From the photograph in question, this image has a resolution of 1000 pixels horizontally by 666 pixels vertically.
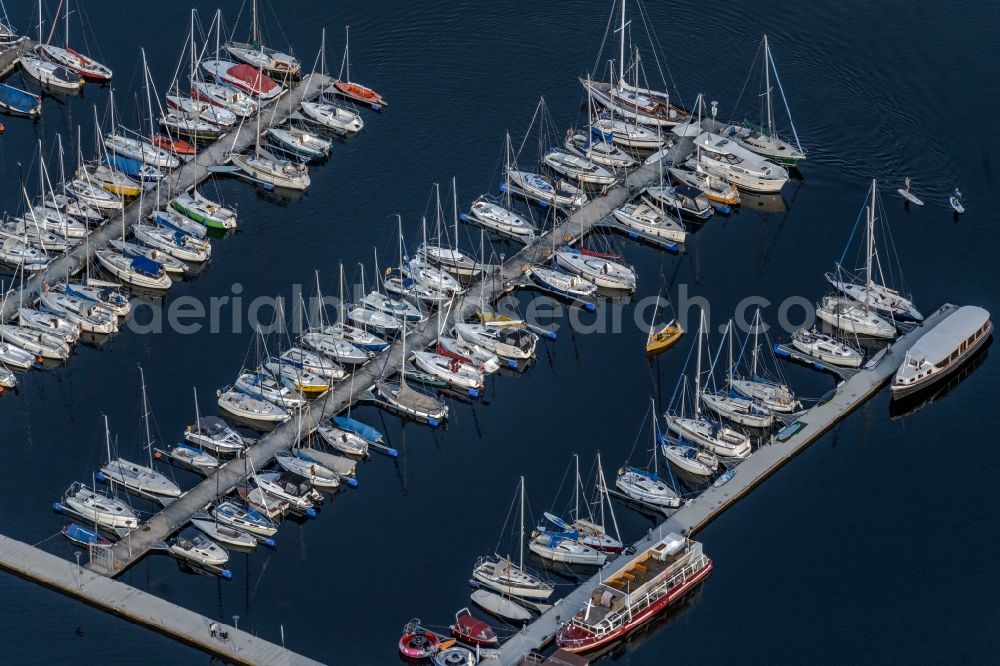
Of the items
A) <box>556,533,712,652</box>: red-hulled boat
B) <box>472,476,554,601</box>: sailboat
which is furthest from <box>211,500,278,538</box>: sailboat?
<box>556,533,712,652</box>: red-hulled boat

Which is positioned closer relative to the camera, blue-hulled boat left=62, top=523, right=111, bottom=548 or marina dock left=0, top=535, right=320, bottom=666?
marina dock left=0, top=535, right=320, bottom=666

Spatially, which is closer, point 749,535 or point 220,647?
point 220,647

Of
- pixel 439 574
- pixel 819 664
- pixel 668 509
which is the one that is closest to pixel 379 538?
pixel 439 574

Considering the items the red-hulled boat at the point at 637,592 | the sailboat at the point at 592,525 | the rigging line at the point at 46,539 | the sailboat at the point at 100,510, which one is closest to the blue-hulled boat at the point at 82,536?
the rigging line at the point at 46,539

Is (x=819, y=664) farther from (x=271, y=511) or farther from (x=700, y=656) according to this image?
(x=271, y=511)

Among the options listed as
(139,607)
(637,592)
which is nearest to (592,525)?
(637,592)

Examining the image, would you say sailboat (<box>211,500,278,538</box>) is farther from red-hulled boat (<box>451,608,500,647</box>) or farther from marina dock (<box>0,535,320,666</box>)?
red-hulled boat (<box>451,608,500,647</box>)
